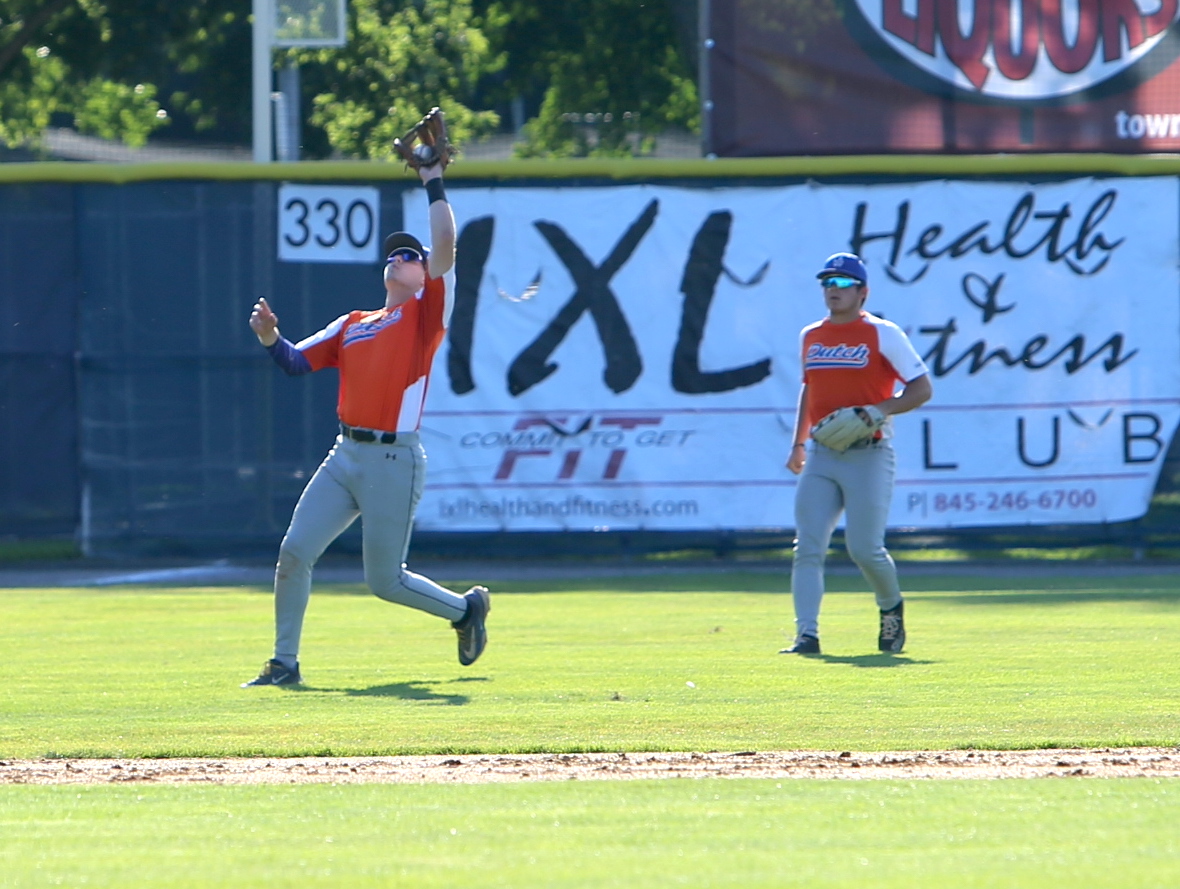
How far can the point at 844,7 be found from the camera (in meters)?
15.4

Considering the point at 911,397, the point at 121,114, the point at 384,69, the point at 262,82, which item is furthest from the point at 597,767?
the point at 121,114

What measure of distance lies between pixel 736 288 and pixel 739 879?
1090 centimetres

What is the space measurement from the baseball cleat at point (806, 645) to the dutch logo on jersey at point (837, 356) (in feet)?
4.45

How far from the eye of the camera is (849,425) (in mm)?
9234

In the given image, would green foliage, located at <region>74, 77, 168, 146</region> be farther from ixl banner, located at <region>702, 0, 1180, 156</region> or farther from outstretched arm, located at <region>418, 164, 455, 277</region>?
outstretched arm, located at <region>418, 164, 455, 277</region>

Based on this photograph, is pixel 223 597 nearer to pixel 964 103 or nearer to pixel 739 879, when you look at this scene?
pixel 964 103

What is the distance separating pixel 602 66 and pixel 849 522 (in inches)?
683

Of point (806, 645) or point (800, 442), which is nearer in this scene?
point (806, 645)

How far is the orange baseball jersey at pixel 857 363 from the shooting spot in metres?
9.33

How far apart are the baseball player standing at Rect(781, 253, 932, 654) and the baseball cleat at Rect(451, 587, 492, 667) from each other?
164cm

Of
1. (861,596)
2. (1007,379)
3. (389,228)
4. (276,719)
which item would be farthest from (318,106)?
→ (276,719)

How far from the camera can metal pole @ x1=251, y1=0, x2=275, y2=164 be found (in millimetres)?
15641

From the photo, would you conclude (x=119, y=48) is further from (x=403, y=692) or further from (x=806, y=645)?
(x=403, y=692)

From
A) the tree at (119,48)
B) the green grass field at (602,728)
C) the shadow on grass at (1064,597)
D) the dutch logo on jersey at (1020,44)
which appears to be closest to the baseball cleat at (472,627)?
the green grass field at (602,728)
